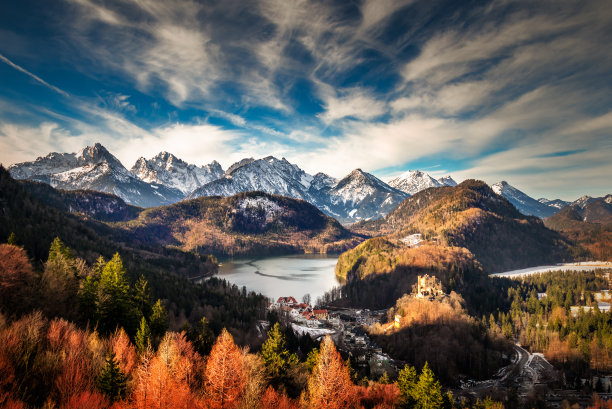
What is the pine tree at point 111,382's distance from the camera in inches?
618

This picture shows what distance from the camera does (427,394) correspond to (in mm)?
27219

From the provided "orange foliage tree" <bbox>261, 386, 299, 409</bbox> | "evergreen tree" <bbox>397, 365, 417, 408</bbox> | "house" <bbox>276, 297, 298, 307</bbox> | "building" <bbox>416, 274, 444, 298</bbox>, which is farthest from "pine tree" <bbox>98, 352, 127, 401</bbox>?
"building" <bbox>416, 274, 444, 298</bbox>

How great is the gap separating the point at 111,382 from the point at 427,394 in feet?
79.2

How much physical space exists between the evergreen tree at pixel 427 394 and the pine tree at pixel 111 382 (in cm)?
2313

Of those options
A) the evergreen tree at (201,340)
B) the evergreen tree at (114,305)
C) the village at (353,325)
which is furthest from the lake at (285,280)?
the evergreen tree at (114,305)

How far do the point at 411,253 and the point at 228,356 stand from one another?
428ft

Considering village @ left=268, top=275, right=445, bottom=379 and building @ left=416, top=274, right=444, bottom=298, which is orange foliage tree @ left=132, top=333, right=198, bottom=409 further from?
building @ left=416, top=274, right=444, bottom=298

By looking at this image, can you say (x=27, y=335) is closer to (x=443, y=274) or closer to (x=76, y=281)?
(x=76, y=281)

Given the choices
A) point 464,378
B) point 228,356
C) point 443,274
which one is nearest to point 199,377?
point 228,356

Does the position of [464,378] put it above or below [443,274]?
below

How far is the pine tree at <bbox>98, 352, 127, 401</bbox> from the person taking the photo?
15703 millimetres

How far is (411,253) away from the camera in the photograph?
139125 millimetres

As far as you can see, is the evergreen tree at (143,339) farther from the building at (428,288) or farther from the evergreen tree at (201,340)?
the building at (428,288)

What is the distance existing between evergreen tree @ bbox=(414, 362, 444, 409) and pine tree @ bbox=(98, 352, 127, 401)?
23134mm
